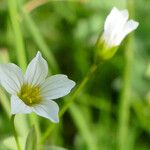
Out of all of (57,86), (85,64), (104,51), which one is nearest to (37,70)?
(57,86)

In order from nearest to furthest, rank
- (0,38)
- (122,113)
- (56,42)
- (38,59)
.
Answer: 1. (38,59)
2. (122,113)
3. (0,38)
4. (56,42)

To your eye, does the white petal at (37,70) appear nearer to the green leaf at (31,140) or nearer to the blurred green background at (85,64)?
the green leaf at (31,140)

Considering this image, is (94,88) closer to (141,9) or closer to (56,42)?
(56,42)

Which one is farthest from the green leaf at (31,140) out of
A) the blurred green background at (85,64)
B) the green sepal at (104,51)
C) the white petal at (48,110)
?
the blurred green background at (85,64)

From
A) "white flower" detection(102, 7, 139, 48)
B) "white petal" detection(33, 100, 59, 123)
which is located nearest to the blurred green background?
"white flower" detection(102, 7, 139, 48)

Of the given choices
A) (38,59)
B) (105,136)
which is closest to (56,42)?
(105,136)

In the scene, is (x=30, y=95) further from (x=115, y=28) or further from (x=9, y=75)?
(x=115, y=28)
